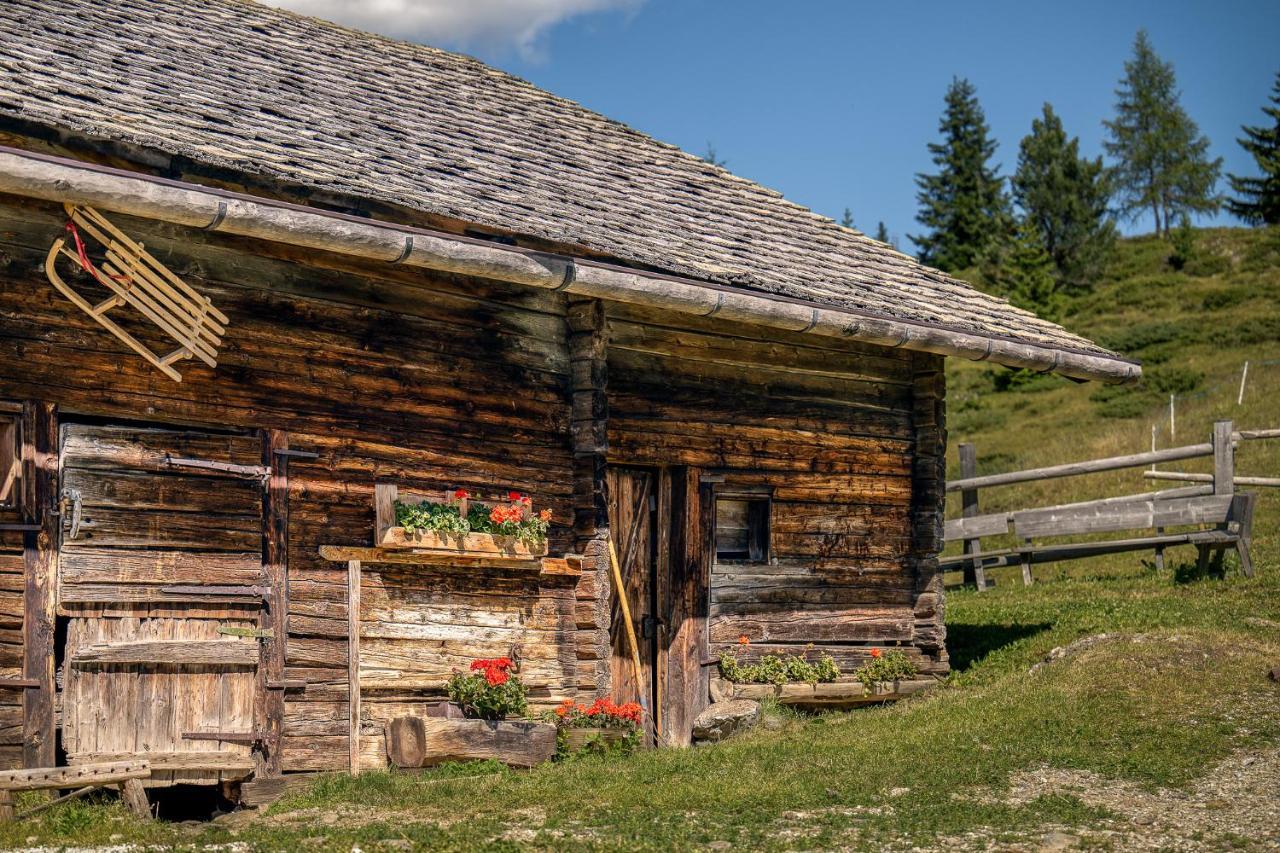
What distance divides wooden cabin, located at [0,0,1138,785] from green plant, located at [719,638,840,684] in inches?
7.6

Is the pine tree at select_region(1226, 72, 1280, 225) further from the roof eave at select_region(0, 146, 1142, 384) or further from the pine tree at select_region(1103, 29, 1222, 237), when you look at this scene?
the roof eave at select_region(0, 146, 1142, 384)

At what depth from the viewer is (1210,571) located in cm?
1551

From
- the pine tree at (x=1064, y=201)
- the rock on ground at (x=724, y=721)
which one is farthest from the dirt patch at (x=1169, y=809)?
the pine tree at (x=1064, y=201)

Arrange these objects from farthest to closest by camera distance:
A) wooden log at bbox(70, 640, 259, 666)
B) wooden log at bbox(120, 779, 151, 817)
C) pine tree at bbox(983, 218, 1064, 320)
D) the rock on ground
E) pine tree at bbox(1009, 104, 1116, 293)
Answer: pine tree at bbox(1009, 104, 1116, 293) < pine tree at bbox(983, 218, 1064, 320) < the rock on ground < wooden log at bbox(70, 640, 259, 666) < wooden log at bbox(120, 779, 151, 817)

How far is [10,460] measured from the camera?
8414 mm

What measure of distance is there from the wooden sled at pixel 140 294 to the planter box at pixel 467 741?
2.71 metres

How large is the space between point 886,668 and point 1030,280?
119 ft

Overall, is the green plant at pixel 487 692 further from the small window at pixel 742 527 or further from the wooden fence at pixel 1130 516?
the wooden fence at pixel 1130 516

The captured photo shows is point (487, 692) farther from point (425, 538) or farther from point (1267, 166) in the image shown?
point (1267, 166)

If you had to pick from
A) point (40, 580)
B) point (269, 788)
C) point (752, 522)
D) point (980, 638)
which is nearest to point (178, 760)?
point (269, 788)

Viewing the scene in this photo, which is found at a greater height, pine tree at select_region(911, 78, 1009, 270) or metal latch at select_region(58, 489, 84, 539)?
pine tree at select_region(911, 78, 1009, 270)

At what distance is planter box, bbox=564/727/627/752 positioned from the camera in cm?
1025

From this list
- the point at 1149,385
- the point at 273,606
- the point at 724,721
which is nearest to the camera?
the point at 273,606

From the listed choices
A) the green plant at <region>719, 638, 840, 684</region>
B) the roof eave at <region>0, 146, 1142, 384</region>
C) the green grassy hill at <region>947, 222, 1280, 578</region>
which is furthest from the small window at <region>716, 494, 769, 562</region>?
the green grassy hill at <region>947, 222, 1280, 578</region>
